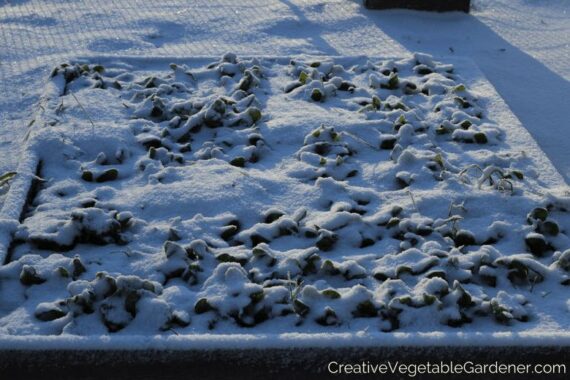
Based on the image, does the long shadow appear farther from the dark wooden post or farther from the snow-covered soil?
the snow-covered soil

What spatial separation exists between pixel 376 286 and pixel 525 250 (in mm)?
573

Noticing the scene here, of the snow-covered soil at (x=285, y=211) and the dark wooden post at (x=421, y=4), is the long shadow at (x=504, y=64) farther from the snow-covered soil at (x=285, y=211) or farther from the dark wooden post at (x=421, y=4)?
the snow-covered soil at (x=285, y=211)

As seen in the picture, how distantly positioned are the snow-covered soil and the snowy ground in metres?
0.52

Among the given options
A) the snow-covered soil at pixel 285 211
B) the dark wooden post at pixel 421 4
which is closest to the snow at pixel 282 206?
the snow-covered soil at pixel 285 211

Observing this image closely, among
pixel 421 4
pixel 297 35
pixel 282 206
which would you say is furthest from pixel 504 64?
pixel 282 206

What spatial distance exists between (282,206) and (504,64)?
2414 millimetres

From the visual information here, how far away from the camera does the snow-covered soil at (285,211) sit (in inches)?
96.5

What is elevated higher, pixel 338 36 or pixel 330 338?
pixel 330 338

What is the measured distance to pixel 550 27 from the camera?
5.62 meters

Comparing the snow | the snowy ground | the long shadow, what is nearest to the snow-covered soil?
the snow

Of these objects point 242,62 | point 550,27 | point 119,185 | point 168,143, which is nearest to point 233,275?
point 119,185

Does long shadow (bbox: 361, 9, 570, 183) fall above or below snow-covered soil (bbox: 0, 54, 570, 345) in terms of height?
below

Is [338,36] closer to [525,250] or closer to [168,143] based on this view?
[168,143]

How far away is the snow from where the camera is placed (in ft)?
8.02
